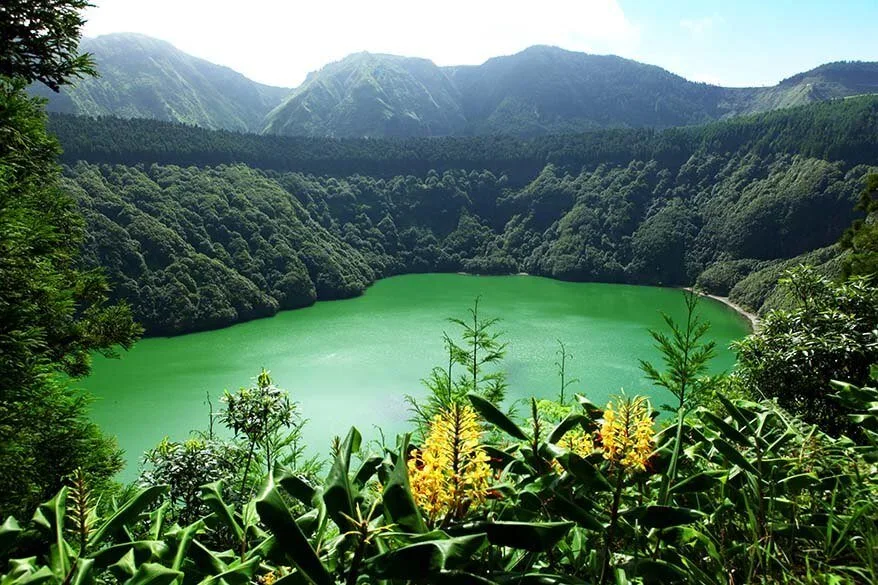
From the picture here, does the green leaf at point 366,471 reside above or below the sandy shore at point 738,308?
above

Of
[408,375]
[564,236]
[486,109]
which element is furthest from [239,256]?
[486,109]

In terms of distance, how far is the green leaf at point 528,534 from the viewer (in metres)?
0.65

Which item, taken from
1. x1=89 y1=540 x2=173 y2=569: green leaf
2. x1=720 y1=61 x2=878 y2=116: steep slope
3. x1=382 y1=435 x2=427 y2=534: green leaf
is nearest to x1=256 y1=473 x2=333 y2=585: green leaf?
x1=382 y1=435 x2=427 y2=534: green leaf

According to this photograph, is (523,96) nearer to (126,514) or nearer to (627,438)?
(627,438)

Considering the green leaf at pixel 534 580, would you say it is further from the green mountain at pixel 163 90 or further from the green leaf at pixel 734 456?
the green mountain at pixel 163 90

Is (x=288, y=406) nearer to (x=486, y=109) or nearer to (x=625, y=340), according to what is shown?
(x=625, y=340)

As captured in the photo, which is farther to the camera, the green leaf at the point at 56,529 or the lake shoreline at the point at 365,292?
the lake shoreline at the point at 365,292

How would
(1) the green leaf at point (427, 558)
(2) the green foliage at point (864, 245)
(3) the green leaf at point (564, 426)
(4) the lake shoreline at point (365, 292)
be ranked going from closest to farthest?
1. (1) the green leaf at point (427, 558)
2. (3) the green leaf at point (564, 426)
3. (2) the green foliage at point (864, 245)
4. (4) the lake shoreline at point (365, 292)

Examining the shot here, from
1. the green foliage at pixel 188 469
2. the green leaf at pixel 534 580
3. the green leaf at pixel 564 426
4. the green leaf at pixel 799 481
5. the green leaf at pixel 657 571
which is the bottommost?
the green foliage at pixel 188 469

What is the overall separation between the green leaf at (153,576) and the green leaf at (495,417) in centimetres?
52

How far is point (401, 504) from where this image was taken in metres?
0.69

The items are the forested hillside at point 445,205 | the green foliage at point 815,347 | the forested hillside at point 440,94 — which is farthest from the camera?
the forested hillside at point 440,94

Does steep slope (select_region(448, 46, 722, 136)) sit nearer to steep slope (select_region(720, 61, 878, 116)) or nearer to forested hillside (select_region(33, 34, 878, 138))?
forested hillside (select_region(33, 34, 878, 138))

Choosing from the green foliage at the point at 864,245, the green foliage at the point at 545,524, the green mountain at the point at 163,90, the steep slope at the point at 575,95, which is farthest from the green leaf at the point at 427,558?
the steep slope at the point at 575,95
